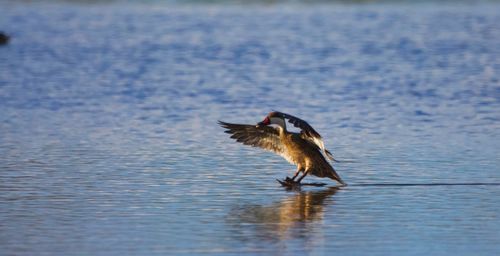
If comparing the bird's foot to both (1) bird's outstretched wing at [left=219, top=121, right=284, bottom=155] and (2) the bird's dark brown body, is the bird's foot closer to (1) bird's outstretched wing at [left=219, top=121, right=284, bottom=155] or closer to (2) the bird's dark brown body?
(2) the bird's dark brown body

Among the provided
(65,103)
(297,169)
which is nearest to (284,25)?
(65,103)

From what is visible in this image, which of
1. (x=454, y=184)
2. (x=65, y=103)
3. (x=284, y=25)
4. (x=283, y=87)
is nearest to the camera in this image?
(x=454, y=184)

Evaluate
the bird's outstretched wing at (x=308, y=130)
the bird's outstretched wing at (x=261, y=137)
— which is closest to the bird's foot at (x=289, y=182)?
the bird's outstretched wing at (x=308, y=130)

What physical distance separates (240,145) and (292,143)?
2.05 meters

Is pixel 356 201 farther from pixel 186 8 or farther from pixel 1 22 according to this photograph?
pixel 186 8

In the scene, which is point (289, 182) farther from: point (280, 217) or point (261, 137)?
point (280, 217)

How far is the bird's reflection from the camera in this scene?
905 centimetres

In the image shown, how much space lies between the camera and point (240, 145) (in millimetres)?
13672

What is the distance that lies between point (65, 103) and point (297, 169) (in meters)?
6.64

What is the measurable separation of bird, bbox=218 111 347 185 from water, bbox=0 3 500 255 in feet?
0.83

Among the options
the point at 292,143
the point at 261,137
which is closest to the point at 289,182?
the point at 292,143

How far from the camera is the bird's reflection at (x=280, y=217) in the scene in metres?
9.05

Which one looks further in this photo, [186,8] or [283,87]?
[186,8]

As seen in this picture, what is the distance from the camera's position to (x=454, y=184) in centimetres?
1113
